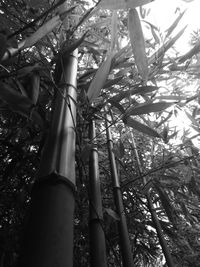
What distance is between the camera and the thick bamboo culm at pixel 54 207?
448 millimetres

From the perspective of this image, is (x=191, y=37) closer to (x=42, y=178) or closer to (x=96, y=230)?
(x=96, y=230)

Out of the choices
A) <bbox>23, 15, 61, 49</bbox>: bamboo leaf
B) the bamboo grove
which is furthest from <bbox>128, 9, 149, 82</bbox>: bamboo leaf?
<bbox>23, 15, 61, 49</bbox>: bamboo leaf

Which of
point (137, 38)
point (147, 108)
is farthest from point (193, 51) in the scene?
point (137, 38)

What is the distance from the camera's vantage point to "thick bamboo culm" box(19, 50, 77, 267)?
17.6 inches

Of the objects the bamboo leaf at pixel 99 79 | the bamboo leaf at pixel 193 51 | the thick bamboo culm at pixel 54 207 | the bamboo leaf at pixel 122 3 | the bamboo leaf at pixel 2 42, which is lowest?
the thick bamboo culm at pixel 54 207

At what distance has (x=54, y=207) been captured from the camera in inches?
20.4

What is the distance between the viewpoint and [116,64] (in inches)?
55.1

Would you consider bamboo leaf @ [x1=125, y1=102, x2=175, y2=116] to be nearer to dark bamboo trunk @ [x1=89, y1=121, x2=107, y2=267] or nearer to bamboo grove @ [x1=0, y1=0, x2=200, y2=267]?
bamboo grove @ [x1=0, y1=0, x2=200, y2=267]

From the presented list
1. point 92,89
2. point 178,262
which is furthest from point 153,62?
point 178,262

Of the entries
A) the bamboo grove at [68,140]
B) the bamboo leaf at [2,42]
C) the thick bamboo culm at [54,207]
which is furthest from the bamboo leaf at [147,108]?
the bamboo leaf at [2,42]

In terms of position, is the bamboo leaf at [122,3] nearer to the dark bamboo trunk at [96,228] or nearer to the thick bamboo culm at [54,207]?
the thick bamboo culm at [54,207]

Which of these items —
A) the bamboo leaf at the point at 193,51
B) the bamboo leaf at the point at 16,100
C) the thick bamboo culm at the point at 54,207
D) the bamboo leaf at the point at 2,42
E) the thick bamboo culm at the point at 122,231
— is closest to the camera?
the thick bamboo culm at the point at 54,207

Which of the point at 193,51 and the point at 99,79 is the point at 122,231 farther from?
the point at 193,51

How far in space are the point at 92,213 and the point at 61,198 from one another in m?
0.43
